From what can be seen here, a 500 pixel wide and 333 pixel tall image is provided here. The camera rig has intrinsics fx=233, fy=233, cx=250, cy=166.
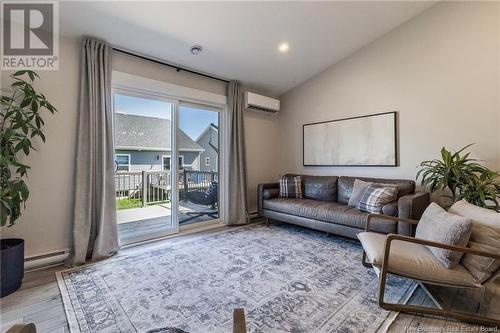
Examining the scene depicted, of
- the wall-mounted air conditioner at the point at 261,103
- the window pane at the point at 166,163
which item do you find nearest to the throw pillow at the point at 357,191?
the wall-mounted air conditioner at the point at 261,103

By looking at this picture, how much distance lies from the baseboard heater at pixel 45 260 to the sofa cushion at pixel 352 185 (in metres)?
3.67

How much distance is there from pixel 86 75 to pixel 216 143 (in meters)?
2.04

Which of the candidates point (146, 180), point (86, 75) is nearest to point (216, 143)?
point (146, 180)

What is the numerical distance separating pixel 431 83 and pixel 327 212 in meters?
2.21

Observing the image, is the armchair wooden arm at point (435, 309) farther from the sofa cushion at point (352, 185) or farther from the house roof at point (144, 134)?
the house roof at point (144, 134)

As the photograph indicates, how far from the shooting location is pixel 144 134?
334 centimetres

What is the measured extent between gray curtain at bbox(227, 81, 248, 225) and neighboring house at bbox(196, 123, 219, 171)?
275 mm

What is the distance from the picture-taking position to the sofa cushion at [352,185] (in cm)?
303

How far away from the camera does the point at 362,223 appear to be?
2828mm

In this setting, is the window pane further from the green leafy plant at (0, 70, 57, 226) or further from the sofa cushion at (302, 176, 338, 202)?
the sofa cushion at (302, 176, 338, 202)

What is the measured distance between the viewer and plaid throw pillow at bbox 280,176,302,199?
13.3ft

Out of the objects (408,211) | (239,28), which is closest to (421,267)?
(408,211)

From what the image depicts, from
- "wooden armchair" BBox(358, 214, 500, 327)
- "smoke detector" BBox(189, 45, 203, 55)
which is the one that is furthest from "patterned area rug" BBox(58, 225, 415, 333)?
"smoke detector" BBox(189, 45, 203, 55)

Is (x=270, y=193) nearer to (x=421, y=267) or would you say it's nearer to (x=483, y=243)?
(x=421, y=267)
